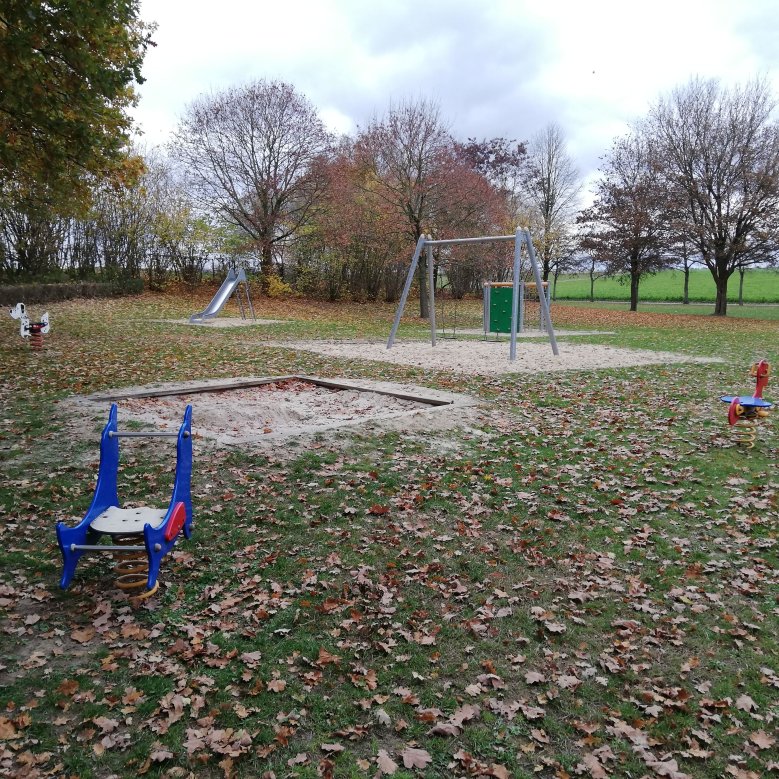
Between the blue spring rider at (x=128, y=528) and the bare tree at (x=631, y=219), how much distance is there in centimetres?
3226

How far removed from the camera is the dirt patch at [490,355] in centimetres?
1276

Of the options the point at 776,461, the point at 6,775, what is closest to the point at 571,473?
the point at 776,461

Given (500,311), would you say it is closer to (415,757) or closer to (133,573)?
(133,573)

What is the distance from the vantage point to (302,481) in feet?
18.9

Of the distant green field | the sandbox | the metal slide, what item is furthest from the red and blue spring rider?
the distant green field

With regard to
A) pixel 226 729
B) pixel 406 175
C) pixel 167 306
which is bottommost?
pixel 226 729

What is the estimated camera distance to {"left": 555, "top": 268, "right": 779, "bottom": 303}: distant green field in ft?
163

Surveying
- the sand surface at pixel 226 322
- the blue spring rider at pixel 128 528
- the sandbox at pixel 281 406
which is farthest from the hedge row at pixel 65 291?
the blue spring rider at pixel 128 528

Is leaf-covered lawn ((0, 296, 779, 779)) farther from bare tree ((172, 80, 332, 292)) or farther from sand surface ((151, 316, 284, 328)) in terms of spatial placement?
bare tree ((172, 80, 332, 292))

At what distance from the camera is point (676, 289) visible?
59.7m

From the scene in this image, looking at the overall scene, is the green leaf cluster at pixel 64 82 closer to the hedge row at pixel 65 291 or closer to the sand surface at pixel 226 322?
the sand surface at pixel 226 322

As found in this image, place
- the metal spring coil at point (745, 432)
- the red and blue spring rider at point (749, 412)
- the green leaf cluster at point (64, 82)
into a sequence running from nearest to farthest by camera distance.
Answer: the metal spring coil at point (745, 432), the red and blue spring rider at point (749, 412), the green leaf cluster at point (64, 82)

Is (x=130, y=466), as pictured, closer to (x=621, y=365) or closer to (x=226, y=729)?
(x=226, y=729)

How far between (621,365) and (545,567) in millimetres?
9795
